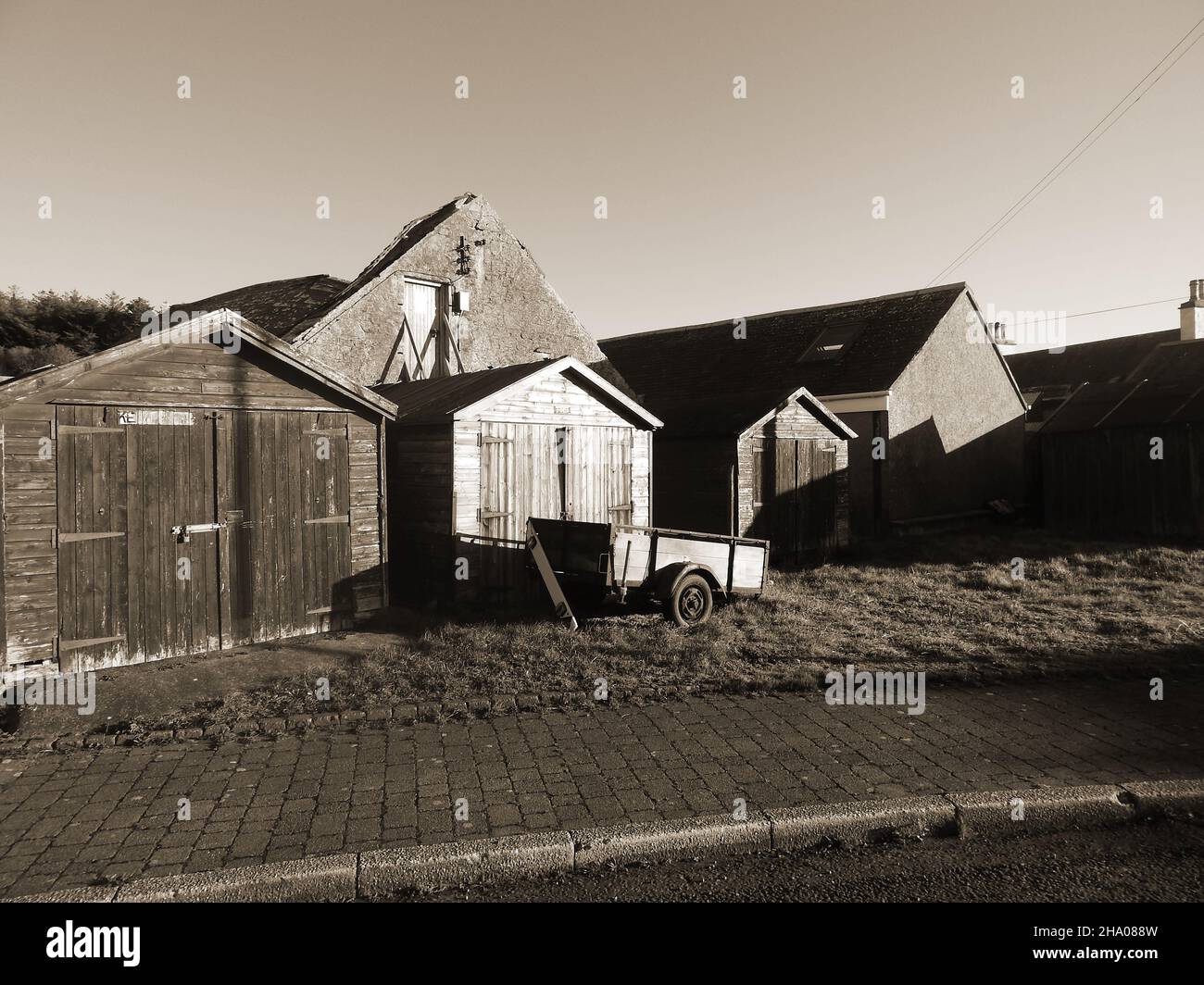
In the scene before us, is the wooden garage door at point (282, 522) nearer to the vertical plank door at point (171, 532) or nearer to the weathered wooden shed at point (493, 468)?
the vertical plank door at point (171, 532)

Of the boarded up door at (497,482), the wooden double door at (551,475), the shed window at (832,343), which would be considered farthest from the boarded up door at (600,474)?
the shed window at (832,343)

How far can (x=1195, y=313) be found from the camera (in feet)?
76.7

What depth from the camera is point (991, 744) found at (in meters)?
5.82

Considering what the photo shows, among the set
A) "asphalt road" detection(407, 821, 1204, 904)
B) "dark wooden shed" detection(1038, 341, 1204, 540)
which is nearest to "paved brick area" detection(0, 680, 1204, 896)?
"asphalt road" detection(407, 821, 1204, 904)

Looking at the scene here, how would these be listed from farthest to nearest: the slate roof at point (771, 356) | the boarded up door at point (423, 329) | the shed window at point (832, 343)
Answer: the shed window at point (832, 343)
the slate roof at point (771, 356)
the boarded up door at point (423, 329)

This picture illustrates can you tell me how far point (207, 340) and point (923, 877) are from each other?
852 cm

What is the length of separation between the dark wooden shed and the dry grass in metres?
6.88

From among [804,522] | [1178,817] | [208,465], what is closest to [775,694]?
[1178,817]

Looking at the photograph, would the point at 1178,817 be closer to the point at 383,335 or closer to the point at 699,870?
the point at 699,870

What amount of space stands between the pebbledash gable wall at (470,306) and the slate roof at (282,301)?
0.78 meters

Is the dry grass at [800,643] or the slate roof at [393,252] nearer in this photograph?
the dry grass at [800,643]

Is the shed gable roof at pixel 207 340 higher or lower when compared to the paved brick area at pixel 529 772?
higher

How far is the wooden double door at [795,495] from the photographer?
16062mm

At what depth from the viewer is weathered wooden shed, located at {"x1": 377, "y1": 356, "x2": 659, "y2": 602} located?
36.2 feet
